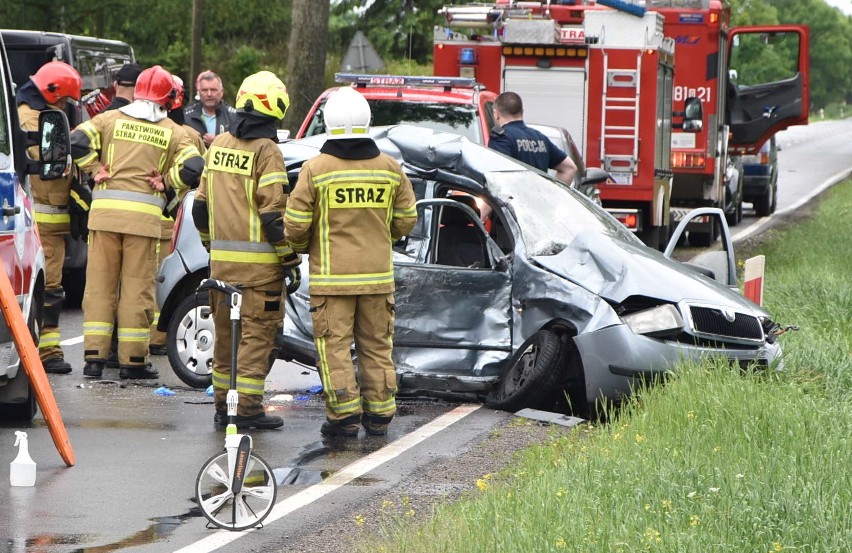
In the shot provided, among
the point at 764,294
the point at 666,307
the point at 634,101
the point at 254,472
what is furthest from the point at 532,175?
the point at 634,101

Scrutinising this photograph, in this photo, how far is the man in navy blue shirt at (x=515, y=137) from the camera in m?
11.5

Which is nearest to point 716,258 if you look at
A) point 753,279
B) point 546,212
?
point 753,279

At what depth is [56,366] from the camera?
9.92 metres

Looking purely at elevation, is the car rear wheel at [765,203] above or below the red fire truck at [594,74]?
below

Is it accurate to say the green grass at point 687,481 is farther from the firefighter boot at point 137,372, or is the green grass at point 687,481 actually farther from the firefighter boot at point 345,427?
the firefighter boot at point 137,372

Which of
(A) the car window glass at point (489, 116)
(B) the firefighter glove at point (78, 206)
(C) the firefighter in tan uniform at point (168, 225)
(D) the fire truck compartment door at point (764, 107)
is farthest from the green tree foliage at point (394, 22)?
(B) the firefighter glove at point (78, 206)

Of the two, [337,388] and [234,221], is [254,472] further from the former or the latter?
[234,221]

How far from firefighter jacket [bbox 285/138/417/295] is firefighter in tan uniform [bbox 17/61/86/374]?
2937 mm

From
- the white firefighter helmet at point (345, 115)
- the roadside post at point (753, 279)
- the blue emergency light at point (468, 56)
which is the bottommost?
the roadside post at point (753, 279)

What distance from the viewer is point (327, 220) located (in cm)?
770

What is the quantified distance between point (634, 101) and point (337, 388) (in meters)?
8.79

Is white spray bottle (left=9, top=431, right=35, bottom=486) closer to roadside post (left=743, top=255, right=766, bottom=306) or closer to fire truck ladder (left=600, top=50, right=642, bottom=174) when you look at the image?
roadside post (left=743, top=255, right=766, bottom=306)

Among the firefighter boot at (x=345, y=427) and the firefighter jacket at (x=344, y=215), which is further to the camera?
the firefighter boot at (x=345, y=427)

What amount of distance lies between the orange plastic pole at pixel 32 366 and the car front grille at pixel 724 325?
129 inches
